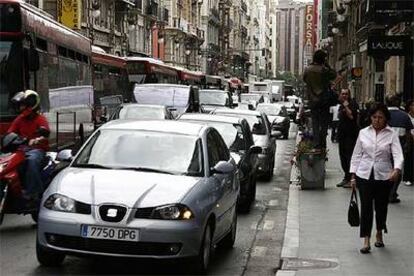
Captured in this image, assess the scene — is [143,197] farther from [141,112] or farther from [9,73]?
[141,112]

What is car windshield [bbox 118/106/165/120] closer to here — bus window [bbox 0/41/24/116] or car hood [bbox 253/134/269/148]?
car hood [bbox 253/134/269/148]

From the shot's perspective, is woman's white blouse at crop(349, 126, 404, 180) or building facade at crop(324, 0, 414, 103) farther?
building facade at crop(324, 0, 414, 103)

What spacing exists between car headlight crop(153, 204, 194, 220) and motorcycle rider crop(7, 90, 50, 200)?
10.7 feet

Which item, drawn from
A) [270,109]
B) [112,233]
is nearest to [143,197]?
[112,233]

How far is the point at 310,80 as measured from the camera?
52.3 ft

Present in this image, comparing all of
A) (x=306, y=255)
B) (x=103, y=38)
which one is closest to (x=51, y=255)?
(x=306, y=255)

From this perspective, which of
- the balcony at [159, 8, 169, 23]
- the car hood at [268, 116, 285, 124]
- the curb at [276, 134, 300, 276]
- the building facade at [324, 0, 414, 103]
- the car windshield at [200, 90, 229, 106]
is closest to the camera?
the curb at [276, 134, 300, 276]

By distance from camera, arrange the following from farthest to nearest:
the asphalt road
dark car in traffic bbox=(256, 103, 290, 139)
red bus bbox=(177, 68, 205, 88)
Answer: red bus bbox=(177, 68, 205, 88)
dark car in traffic bbox=(256, 103, 290, 139)
the asphalt road

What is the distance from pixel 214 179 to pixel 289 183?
9028 mm

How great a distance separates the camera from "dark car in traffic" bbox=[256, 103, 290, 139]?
33.7 meters

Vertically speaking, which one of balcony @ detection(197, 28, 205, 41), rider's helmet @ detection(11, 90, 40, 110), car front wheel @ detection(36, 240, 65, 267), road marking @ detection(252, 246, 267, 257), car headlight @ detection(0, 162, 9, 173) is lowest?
road marking @ detection(252, 246, 267, 257)

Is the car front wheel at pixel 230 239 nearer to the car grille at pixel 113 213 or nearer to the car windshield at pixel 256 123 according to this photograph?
the car grille at pixel 113 213

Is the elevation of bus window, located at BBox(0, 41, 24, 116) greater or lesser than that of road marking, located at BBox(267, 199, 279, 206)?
greater

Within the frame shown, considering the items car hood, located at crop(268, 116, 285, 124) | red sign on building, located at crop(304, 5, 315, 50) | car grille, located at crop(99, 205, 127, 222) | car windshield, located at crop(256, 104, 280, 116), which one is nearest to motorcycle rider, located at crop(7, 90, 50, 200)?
car grille, located at crop(99, 205, 127, 222)
